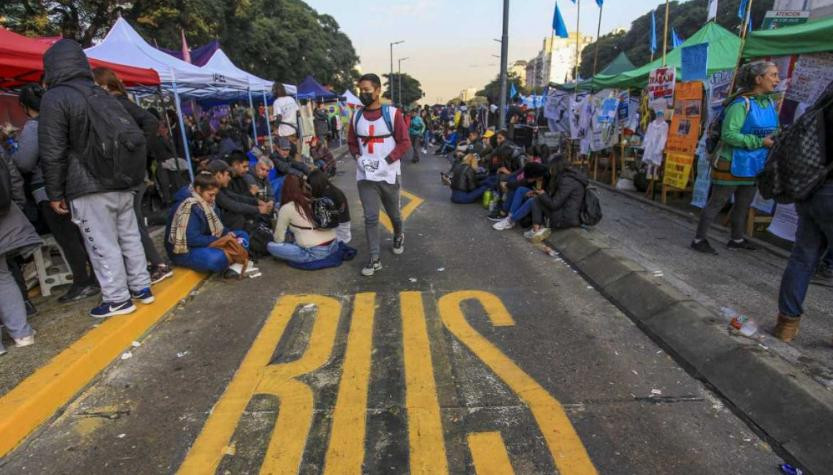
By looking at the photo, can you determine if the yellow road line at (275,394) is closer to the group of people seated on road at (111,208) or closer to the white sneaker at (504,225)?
the group of people seated on road at (111,208)

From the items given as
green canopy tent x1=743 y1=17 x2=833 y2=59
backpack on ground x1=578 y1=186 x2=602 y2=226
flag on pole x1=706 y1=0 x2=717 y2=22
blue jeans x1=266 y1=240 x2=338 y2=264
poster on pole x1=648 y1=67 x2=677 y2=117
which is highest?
flag on pole x1=706 y1=0 x2=717 y2=22

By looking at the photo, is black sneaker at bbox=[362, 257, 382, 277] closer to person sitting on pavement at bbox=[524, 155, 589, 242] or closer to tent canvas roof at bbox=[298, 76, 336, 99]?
person sitting on pavement at bbox=[524, 155, 589, 242]

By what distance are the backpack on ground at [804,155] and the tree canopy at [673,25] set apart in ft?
105

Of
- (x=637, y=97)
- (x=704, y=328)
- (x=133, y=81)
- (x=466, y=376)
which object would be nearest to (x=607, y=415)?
(x=466, y=376)

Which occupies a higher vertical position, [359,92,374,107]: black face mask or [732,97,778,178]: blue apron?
[359,92,374,107]: black face mask

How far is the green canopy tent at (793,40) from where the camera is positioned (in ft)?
14.7

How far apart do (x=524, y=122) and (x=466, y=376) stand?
14514mm

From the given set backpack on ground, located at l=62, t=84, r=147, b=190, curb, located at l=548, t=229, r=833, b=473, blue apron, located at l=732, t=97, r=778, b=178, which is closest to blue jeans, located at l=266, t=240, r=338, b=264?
backpack on ground, located at l=62, t=84, r=147, b=190

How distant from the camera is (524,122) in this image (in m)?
16.3

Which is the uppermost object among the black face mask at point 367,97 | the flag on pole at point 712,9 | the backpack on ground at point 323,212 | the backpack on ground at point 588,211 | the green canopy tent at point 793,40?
the flag on pole at point 712,9

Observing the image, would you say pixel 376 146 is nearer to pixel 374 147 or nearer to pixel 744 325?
pixel 374 147

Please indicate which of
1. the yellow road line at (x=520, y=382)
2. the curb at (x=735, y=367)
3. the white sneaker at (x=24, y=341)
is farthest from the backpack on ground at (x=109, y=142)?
the curb at (x=735, y=367)

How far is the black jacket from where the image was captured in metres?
5.79

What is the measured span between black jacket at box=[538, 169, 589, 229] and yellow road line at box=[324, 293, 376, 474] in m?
3.10
